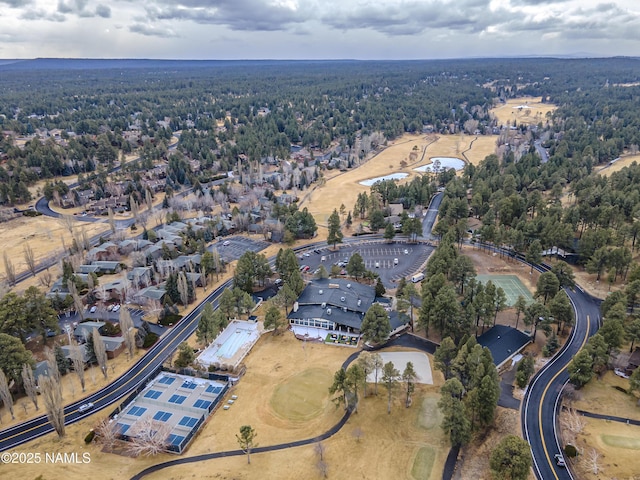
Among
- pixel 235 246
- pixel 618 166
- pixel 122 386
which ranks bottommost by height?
pixel 122 386

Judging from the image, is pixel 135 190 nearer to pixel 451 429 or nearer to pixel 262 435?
pixel 262 435

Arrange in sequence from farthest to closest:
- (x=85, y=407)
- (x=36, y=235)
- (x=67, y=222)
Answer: (x=67, y=222), (x=36, y=235), (x=85, y=407)

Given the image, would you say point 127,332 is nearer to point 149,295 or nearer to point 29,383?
point 29,383

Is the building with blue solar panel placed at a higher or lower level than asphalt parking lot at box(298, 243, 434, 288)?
lower

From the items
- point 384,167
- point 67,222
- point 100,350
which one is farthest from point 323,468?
point 384,167

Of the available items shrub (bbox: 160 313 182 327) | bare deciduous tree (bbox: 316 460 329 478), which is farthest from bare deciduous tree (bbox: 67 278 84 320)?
bare deciduous tree (bbox: 316 460 329 478)

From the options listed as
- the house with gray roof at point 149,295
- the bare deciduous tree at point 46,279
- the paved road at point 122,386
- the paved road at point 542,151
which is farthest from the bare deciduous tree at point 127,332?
the paved road at point 542,151

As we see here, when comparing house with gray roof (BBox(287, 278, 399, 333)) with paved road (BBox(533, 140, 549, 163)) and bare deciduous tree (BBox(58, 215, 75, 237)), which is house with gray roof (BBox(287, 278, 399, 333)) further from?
paved road (BBox(533, 140, 549, 163))

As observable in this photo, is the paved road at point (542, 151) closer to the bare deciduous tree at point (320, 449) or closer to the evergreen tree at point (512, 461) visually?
the evergreen tree at point (512, 461)

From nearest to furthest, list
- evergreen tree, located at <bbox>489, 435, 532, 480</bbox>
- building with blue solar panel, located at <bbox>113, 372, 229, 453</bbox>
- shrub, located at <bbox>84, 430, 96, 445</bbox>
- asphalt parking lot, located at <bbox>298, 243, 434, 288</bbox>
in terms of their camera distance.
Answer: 1. evergreen tree, located at <bbox>489, 435, 532, 480</bbox>
2. shrub, located at <bbox>84, 430, 96, 445</bbox>
3. building with blue solar panel, located at <bbox>113, 372, 229, 453</bbox>
4. asphalt parking lot, located at <bbox>298, 243, 434, 288</bbox>
